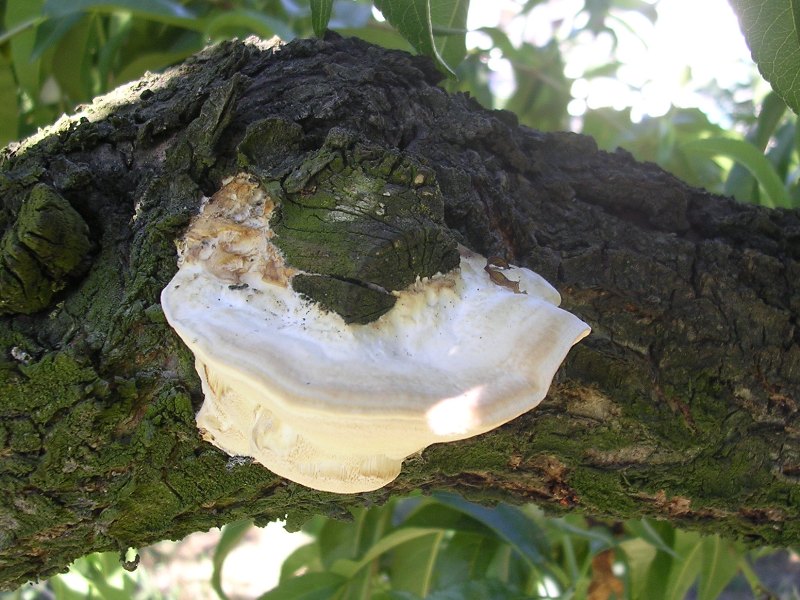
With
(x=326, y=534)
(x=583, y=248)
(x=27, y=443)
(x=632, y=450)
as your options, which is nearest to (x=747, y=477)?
(x=632, y=450)

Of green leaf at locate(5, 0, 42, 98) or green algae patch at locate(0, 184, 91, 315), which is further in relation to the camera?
green leaf at locate(5, 0, 42, 98)

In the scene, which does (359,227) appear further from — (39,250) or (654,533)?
(654,533)

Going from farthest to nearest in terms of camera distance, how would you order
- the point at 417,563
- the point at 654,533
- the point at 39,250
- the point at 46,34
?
1. the point at 417,563
2. the point at 46,34
3. the point at 654,533
4. the point at 39,250

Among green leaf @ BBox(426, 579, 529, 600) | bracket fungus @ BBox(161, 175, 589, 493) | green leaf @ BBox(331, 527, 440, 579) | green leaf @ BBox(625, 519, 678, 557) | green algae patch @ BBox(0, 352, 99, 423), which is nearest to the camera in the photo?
bracket fungus @ BBox(161, 175, 589, 493)

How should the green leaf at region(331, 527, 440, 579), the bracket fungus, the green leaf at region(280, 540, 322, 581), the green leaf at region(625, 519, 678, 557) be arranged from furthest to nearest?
1. the green leaf at region(280, 540, 322, 581)
2. the green leaf at region(331, 527, 440, 579)
3. the green leaf at region(625, 519, 678, 557)
4. the bracket fungus

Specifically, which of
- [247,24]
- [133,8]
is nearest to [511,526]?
[247,24]

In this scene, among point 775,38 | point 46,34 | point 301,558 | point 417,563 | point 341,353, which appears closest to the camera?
point 341,353

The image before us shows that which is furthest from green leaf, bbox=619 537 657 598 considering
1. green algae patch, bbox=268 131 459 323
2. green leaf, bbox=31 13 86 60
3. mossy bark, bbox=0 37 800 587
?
green leaf, bbox=31 13 86 60

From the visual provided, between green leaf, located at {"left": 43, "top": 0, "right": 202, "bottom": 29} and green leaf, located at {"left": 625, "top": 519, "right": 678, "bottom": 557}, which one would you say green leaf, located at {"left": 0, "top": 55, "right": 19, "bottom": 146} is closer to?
green leaf, located at {"left": 43, "top": 0, "right": 202, "bottom": 29}
